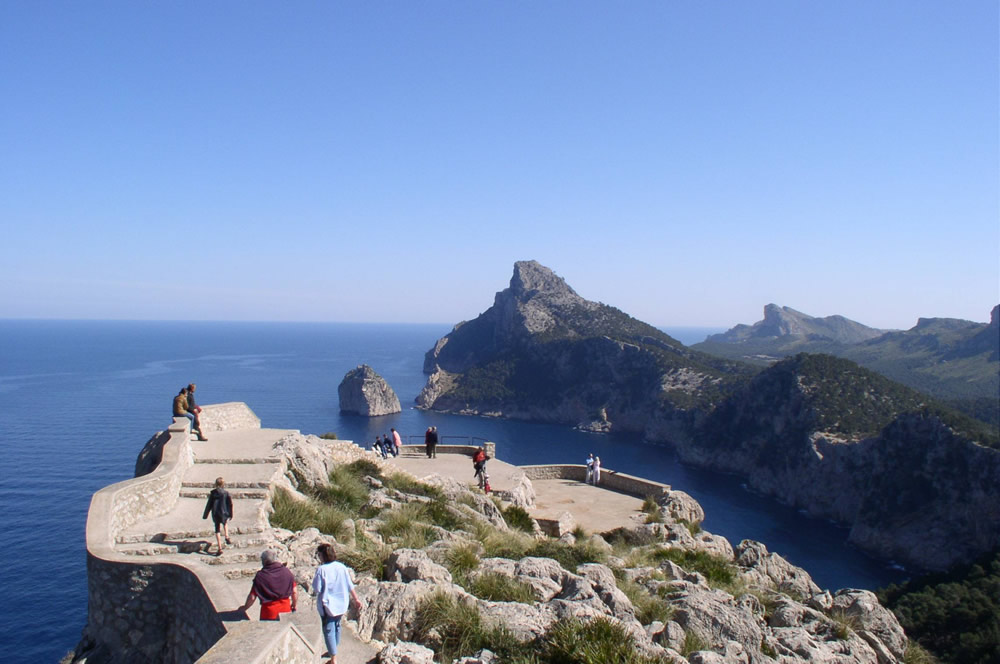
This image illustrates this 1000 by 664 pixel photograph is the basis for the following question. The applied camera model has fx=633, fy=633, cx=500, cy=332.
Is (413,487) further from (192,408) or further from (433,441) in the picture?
(433,441)

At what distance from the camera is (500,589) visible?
29.3ft

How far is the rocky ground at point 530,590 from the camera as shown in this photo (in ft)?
24.1

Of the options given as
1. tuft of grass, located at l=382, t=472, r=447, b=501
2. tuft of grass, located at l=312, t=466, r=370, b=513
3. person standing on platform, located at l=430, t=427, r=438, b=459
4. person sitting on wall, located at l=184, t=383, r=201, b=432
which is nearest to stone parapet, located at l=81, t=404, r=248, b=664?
tuft of grass, located at l=312, t=466, r=370, b=513

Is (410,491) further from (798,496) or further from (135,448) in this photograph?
(798,496)

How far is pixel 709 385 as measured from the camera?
110 meters

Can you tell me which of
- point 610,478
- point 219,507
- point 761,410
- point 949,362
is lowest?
point 761,410

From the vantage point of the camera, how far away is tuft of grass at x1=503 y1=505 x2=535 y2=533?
55.8 ft

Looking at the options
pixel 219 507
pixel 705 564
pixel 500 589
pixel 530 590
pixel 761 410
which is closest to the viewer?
pixel 500 589

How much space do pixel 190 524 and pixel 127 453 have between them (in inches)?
2215

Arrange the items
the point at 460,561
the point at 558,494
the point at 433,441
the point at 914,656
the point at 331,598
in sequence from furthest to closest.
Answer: the point at 433,441 < the point at 558,494 < the point at 914,656 < the point at 460,561 < the point at 331,598

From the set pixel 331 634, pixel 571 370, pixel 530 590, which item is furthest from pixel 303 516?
pixel 571 370

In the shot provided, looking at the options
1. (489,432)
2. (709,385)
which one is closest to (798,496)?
(709,385)

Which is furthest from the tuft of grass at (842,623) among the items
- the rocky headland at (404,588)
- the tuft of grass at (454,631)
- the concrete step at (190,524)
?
the concrete step at (190,524)

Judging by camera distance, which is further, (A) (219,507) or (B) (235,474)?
(B) (235,474)
